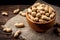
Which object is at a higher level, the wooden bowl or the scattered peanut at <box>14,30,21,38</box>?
the wooden bowl

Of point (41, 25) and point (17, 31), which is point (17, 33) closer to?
point (17, 31)

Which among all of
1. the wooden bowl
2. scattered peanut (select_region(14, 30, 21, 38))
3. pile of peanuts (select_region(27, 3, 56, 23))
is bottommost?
scattered peanut (select_region(14, 30, 21, 38))

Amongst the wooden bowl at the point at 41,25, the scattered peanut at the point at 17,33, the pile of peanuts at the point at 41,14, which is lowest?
the scattered peanut at the point at 17,33

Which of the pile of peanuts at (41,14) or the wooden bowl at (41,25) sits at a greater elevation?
the pile of peanuts at (41,14)

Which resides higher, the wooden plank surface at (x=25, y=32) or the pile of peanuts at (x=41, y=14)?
the pile of peanuts at (x=41, y=14)

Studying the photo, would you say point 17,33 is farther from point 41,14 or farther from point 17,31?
point 41,14

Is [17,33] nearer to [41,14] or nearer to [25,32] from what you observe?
[25,32]

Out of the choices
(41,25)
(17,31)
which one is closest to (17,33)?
(17,31)

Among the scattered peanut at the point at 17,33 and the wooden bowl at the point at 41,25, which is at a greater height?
the wooden bowl at the point at 41,25

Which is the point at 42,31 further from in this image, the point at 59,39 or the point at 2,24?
the point at 2,24

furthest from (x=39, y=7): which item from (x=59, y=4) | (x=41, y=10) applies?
(x=59, y=4)

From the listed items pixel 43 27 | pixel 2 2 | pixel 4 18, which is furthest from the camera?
pixel 2 2
